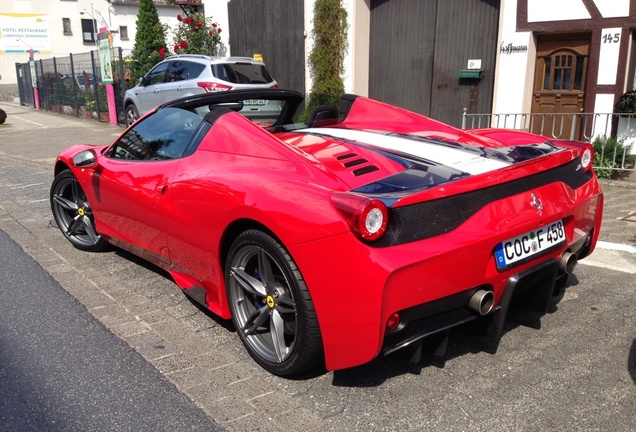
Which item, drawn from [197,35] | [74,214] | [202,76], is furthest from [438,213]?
[197,35]

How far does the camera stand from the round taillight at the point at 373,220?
2.31m

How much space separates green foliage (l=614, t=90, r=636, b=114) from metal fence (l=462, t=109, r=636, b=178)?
0.32ft

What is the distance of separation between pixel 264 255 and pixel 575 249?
1700mm

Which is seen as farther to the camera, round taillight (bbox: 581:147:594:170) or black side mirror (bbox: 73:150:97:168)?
black side mirror (bbox: 73:150:97:168)

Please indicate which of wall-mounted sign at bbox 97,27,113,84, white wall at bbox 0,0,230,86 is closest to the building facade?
wall-mounted sign at bbox 97,27,113,84

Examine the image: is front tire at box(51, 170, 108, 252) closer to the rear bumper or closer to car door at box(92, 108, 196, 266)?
car door at box(92, 108, 196, 266)

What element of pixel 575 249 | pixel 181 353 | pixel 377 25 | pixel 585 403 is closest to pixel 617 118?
pixel 377 25

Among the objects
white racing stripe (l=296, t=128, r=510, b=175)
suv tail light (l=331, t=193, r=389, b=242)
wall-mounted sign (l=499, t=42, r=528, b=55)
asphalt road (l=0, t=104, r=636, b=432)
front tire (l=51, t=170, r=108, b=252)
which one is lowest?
asphalt road (l=0, t=104, r=636, b=432)

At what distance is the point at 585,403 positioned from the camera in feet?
8.54

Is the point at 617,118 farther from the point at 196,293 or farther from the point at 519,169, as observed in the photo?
the point at 196,293

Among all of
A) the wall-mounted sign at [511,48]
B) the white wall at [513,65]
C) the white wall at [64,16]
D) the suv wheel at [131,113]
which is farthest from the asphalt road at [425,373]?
the white wall at [64,16]

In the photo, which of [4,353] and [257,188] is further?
[4,353]

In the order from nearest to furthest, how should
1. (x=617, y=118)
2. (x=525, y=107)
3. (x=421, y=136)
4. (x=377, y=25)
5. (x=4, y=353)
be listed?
(x=4, y=353) → (x=421, y=136) → (x=617, y=118) → (x=525, y=107) → (x=377, y=25)

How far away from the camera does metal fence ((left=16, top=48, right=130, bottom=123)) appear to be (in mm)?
17406
